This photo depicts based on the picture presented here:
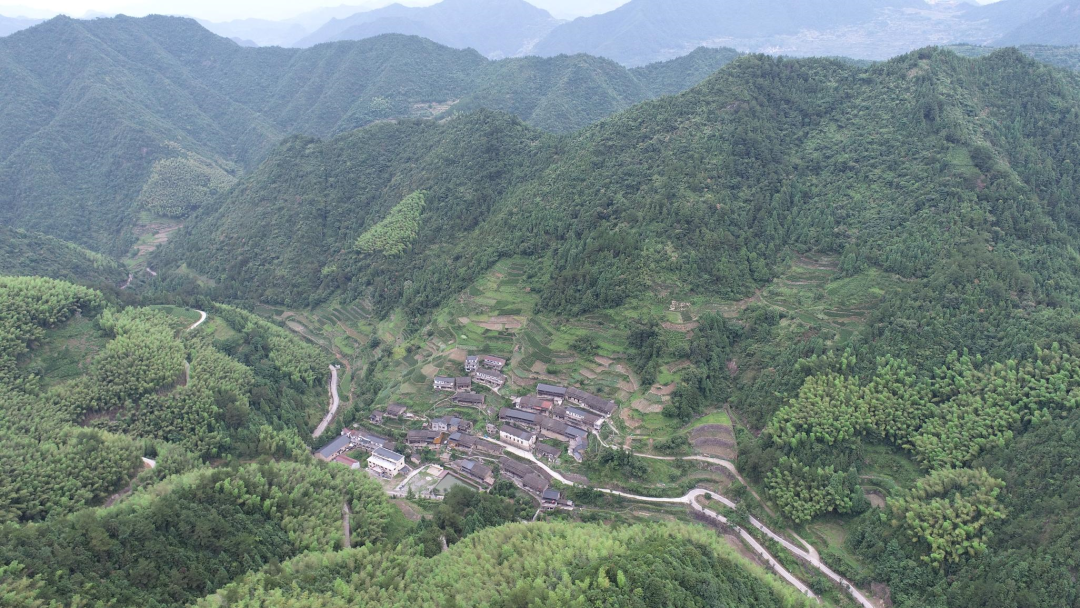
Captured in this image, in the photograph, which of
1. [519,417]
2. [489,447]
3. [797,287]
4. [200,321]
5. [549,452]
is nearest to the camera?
[549,452]

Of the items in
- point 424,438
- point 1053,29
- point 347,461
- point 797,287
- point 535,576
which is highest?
point 1053,29

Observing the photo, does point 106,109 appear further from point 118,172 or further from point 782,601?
point 782,601

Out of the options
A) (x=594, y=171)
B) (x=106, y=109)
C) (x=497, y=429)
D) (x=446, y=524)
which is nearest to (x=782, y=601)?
(x=446, y=524)

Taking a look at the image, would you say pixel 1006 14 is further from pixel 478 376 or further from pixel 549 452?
pixel 549 452

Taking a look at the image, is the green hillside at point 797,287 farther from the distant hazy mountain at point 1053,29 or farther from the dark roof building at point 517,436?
the distant hazy mountain at point 1053,29

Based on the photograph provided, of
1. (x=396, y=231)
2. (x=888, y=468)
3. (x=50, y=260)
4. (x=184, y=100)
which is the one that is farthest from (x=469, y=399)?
(x=184, y=100)

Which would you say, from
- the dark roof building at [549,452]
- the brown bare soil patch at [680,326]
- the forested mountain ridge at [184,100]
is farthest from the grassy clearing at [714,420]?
the forested mountain ridge at [184,100]
